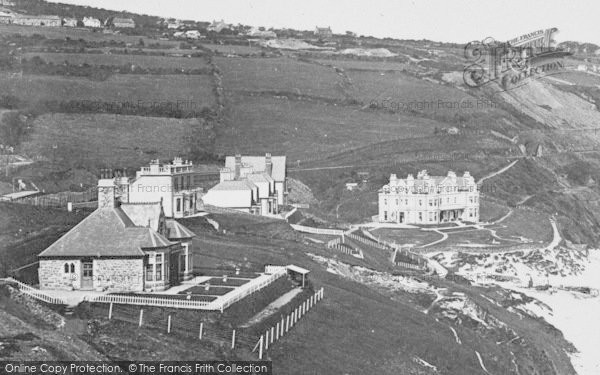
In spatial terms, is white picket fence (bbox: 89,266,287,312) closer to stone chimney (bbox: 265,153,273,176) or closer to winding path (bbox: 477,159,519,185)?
stone chimney (bbox: 265,153,273,176)

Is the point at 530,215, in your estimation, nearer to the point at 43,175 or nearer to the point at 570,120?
the point at 43,175

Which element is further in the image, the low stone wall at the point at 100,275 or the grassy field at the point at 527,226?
the grassy field at the point at 527,226

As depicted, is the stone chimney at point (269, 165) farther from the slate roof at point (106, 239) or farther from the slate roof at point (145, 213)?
the slate roof at point (106, 239)

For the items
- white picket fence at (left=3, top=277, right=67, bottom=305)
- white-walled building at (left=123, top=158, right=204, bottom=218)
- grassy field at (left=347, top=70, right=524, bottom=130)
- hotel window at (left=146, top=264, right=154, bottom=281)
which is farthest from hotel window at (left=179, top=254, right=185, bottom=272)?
grassy field at (left=347, top=70, right=524, bottom=130)

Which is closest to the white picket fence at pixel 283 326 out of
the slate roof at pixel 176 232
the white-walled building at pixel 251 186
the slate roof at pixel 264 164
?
the slate roof at pixel 176 232

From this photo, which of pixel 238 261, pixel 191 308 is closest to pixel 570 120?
pixel 238 261

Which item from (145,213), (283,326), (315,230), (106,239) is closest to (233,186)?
(315,230)
